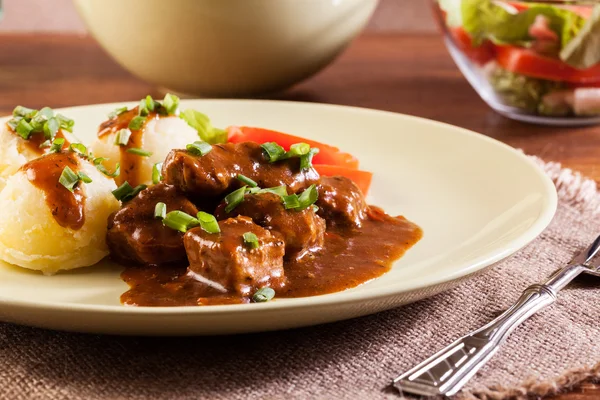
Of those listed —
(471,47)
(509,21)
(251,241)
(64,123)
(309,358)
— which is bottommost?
(309,358)

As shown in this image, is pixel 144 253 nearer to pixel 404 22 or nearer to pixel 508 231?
pixel 508 231

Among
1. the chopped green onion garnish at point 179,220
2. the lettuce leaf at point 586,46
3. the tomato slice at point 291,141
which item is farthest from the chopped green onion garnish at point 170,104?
the lettuce leaf at point 586,46

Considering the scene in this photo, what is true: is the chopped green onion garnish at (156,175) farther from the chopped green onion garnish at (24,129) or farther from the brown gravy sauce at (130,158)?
the chopped green onion garnish at (24,129)

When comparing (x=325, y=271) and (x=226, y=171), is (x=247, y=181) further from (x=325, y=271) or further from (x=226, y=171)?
(x=325, y=271)

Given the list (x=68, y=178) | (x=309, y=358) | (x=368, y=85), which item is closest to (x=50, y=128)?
(x=68, y=178)

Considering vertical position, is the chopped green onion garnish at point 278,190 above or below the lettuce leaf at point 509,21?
below

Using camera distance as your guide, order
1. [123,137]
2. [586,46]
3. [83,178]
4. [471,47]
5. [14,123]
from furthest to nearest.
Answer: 1. [471,47]
2. [586,46]
3. [123,137]
4. [14,123]
5. [83,178]

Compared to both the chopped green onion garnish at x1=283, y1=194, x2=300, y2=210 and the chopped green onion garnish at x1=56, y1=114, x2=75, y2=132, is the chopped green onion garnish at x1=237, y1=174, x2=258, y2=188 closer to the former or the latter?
the chopped green onion garnish at x1=283, y1=194, x2=300, y2=210
